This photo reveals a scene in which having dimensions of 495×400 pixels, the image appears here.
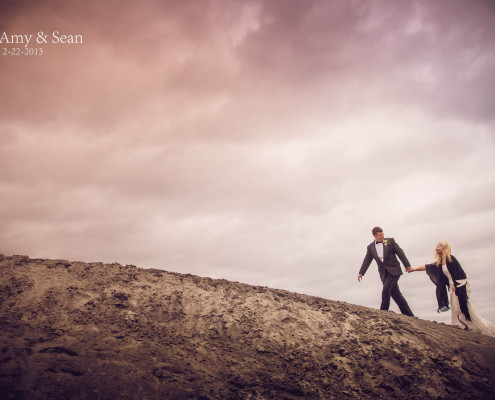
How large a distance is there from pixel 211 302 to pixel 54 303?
3386 mm

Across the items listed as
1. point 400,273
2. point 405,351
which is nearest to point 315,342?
point 405,351

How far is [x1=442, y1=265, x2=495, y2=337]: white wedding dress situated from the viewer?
8.76 meters

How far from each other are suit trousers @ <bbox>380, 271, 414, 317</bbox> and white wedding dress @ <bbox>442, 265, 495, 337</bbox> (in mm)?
1240

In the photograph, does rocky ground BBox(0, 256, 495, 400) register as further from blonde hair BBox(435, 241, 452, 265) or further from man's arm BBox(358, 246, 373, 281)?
blonde hair BBox(435, 241, 452, 265)

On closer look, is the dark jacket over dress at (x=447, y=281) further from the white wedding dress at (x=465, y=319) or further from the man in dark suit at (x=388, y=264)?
the man in dark suit at (x=388, y=264)

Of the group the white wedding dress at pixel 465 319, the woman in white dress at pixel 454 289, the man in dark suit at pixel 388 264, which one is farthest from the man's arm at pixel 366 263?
the white wedding dress at pixel 465 319

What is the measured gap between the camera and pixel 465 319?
29.5 feet

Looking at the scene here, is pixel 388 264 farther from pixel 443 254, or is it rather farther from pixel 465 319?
pixel 465 319

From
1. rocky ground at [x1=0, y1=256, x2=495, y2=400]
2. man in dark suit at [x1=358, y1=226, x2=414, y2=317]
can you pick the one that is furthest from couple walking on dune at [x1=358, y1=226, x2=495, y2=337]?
rocky ground at [x1=0, y1=256, x2=495, y2=400]

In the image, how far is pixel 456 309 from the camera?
360 inches

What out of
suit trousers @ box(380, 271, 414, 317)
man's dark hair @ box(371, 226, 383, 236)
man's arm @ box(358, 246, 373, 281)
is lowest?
suit trousers @ box(380, 271, 414, 317)

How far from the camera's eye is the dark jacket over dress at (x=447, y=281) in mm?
8938

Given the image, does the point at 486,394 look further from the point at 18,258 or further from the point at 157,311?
the point at 18,258

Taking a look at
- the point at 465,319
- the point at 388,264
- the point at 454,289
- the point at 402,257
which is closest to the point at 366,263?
the point at 388,264
